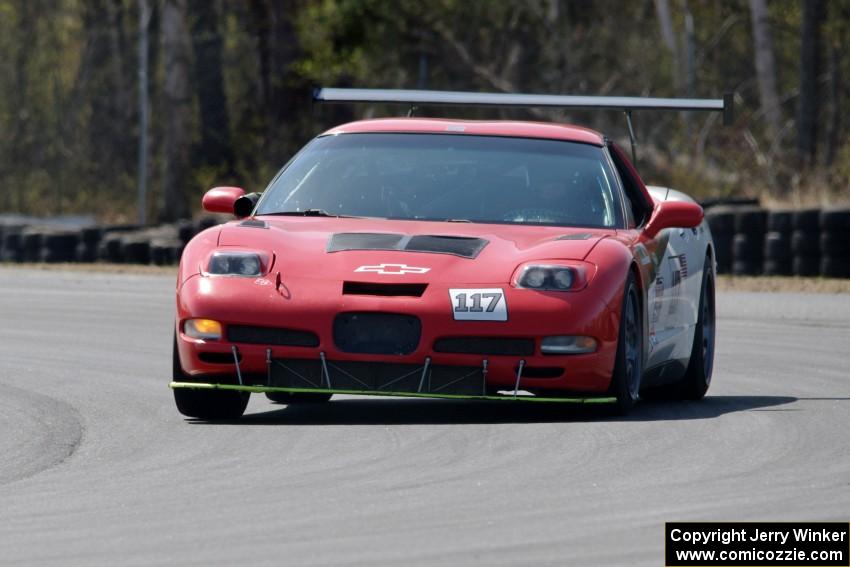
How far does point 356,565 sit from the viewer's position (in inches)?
213

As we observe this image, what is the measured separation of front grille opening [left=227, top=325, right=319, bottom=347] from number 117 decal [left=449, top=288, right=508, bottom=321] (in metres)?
0.61

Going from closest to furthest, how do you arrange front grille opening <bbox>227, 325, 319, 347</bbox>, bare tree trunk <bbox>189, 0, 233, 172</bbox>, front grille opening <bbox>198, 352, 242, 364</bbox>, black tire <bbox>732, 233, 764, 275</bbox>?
front grille opening <bbox>227, 325, 319, 347</bbox>, front grille opening <bbox>198, 352, 242, 364</bbox>, black tire <bbox>732, 233, 764, 275</bbox>, bare tree trunk <bbox>189, 0, 233, 172</bbox>

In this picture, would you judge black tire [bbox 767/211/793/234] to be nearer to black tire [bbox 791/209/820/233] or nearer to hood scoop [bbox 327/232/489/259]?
black tire [bbox 791/209/820/233]

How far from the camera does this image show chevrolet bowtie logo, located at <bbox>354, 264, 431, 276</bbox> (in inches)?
330

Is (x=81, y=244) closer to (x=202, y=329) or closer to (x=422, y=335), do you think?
(x=202, y=329)

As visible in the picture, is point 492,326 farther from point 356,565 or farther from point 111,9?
point 111,9

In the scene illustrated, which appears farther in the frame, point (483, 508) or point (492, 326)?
point (492, 326)

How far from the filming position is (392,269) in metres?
8.41

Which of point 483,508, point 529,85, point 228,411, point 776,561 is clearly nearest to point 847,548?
point 776,561

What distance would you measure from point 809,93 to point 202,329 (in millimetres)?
21657

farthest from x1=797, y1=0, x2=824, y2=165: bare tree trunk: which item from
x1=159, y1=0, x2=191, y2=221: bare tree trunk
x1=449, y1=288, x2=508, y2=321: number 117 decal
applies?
x1=449, y1=288, x2=508, y2=321: number 117 decal

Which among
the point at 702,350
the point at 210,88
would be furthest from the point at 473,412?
the point at 210,88

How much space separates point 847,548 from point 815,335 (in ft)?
29.4

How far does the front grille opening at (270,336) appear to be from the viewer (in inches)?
331
